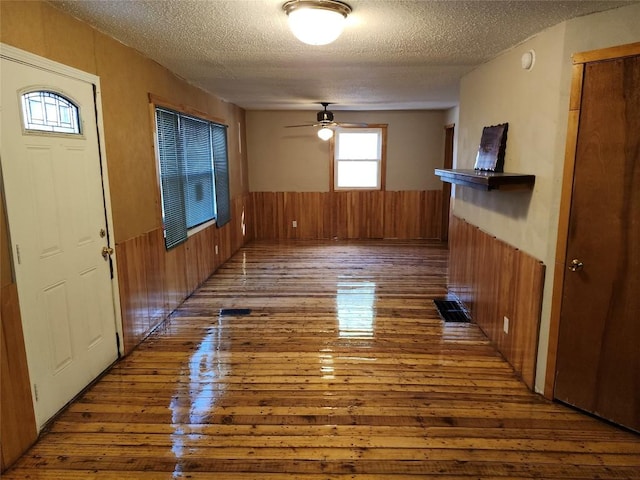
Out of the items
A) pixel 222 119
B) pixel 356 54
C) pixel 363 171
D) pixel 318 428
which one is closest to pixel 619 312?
pixel 318 428

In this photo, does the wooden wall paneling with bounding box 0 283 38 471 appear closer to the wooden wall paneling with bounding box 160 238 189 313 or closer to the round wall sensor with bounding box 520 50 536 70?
the wooden wall paneling with bounding box 160 238 189 313

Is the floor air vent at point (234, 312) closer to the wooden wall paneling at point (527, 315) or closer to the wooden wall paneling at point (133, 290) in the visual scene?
the wooden wall paneling at point (133, 290)

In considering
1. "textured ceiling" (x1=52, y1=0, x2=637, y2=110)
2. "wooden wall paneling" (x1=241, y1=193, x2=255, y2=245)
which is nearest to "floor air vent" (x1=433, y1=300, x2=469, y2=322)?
"textured ceiling" (x1=52, y1=0, x2=637, y2=110)

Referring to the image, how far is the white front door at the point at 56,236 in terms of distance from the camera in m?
2.21

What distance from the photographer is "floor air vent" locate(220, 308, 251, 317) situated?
428cm

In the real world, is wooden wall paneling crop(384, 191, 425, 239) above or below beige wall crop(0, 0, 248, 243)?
below

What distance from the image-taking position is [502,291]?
11.0 ft

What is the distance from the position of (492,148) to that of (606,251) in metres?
1.39

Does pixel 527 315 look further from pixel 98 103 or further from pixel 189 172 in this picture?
pixel 189 172

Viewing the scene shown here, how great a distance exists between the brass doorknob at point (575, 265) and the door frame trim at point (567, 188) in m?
0.04

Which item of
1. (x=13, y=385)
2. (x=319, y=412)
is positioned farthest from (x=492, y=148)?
(x=13, y=385)

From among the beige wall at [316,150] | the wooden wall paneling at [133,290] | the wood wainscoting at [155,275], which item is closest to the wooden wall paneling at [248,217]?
the beige wall at [316,150]

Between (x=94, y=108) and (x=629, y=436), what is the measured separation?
388cm

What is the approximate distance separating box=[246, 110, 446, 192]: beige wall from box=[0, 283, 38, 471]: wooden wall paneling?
629 centimetres
